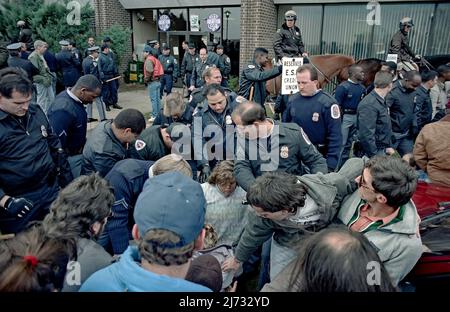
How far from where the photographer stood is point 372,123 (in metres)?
4.39

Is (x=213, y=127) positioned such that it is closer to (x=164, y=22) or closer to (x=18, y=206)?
(x=18, y=206)

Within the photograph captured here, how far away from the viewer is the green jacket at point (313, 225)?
2078mm

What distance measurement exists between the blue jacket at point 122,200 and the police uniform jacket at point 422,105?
4.74m

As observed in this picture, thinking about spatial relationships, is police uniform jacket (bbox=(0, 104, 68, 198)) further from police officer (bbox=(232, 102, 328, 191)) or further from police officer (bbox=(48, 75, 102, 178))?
police officer (bbox=(232, 102, 328, 191))

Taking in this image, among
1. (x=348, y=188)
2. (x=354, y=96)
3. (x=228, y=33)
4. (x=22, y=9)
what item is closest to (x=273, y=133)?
(x=348, y=188)

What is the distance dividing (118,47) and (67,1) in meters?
2.32

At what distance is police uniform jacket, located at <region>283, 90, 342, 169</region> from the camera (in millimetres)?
4031

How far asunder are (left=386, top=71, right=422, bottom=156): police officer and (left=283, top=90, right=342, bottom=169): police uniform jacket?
1.52 m

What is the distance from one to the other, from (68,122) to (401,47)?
293 inches

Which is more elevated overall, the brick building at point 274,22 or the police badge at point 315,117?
the brick building at point 274,22

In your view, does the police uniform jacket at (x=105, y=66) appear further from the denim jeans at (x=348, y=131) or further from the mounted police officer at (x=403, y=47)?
the mounted police officer at (x=403, y=47)

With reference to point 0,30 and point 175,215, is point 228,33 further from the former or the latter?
point 175,215

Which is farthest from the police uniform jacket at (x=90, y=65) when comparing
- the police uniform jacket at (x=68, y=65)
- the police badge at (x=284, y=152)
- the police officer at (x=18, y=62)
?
the police badge at (x=284, y=152)

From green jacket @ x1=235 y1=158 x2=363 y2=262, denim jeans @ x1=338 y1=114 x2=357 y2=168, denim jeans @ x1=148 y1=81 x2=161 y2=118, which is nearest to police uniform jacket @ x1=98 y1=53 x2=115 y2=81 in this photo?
denim jeans @ x1=148 y1=81 x2=161 y2=118
